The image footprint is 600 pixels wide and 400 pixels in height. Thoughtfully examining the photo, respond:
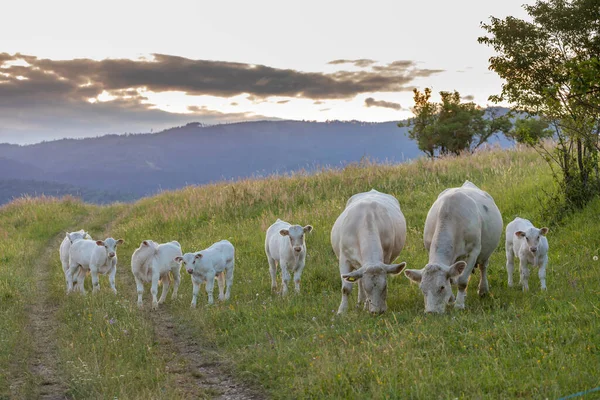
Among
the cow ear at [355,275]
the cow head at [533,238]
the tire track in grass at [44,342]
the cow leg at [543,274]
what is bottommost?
the tire track in grass at [44,342]

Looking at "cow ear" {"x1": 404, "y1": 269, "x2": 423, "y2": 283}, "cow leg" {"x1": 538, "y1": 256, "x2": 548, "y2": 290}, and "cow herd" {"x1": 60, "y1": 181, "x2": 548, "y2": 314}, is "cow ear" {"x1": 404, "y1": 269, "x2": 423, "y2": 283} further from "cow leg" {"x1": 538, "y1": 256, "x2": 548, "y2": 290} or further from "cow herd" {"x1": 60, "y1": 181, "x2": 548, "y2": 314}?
"cow leg" {"x1": 538, "y1": 256, "x2": 548, "y2": 290}

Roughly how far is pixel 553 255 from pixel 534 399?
323 inches

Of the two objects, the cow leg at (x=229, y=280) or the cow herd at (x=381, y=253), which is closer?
the cow herd at (x=381, y=253)

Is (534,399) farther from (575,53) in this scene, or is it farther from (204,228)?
(204,228)

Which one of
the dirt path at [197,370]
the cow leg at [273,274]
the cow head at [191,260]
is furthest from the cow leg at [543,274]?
the cow head at [191,260]

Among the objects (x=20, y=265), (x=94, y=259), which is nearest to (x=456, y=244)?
(x=94, y=259)

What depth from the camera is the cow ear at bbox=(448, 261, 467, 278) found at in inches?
380

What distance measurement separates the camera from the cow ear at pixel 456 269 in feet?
31.6

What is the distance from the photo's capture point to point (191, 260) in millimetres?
13359

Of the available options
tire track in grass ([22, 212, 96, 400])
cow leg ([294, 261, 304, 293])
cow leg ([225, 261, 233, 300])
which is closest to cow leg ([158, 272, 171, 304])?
cow leg ([225, 261, 233, 300])

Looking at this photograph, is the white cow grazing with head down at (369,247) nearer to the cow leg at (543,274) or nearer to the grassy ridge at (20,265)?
the cow leg at (543,274)

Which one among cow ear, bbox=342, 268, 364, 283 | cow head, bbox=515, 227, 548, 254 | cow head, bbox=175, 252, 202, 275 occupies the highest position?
cow head, bbox=515, 227, 548, 254

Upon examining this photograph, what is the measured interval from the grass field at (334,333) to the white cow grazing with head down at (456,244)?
415 mm

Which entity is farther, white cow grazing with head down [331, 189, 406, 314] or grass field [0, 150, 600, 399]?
white cow grazing with head down [331, 189, 406, 314]
